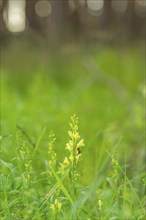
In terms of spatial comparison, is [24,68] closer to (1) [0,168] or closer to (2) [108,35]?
(2) [108,35]

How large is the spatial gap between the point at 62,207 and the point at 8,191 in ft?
0.55

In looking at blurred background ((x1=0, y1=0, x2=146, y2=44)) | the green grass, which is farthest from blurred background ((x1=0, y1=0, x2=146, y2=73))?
the green grass

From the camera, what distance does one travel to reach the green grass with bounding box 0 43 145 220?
174 centimetres

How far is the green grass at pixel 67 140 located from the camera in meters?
1.74

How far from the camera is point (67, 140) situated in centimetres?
290

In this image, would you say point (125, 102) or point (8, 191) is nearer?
point (8, 191)

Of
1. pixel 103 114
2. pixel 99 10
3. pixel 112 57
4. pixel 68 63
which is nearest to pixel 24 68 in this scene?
pixel 68 63

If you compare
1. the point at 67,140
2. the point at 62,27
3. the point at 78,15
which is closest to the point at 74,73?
the point at 62,27

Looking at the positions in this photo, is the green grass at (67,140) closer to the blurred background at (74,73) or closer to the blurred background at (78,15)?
the blurred background at (74,73)

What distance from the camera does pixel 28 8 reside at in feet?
50.7

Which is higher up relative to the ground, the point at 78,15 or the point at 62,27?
the point at 78,15

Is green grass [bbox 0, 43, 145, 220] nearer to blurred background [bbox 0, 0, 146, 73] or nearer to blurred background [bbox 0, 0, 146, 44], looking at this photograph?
blurred background [bbox 0, 0, 146, 73]

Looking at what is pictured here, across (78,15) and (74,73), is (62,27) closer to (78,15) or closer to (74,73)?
(78,15)

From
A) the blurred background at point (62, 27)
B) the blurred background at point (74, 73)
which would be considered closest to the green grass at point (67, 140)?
the blurred background at point (74, 73)
